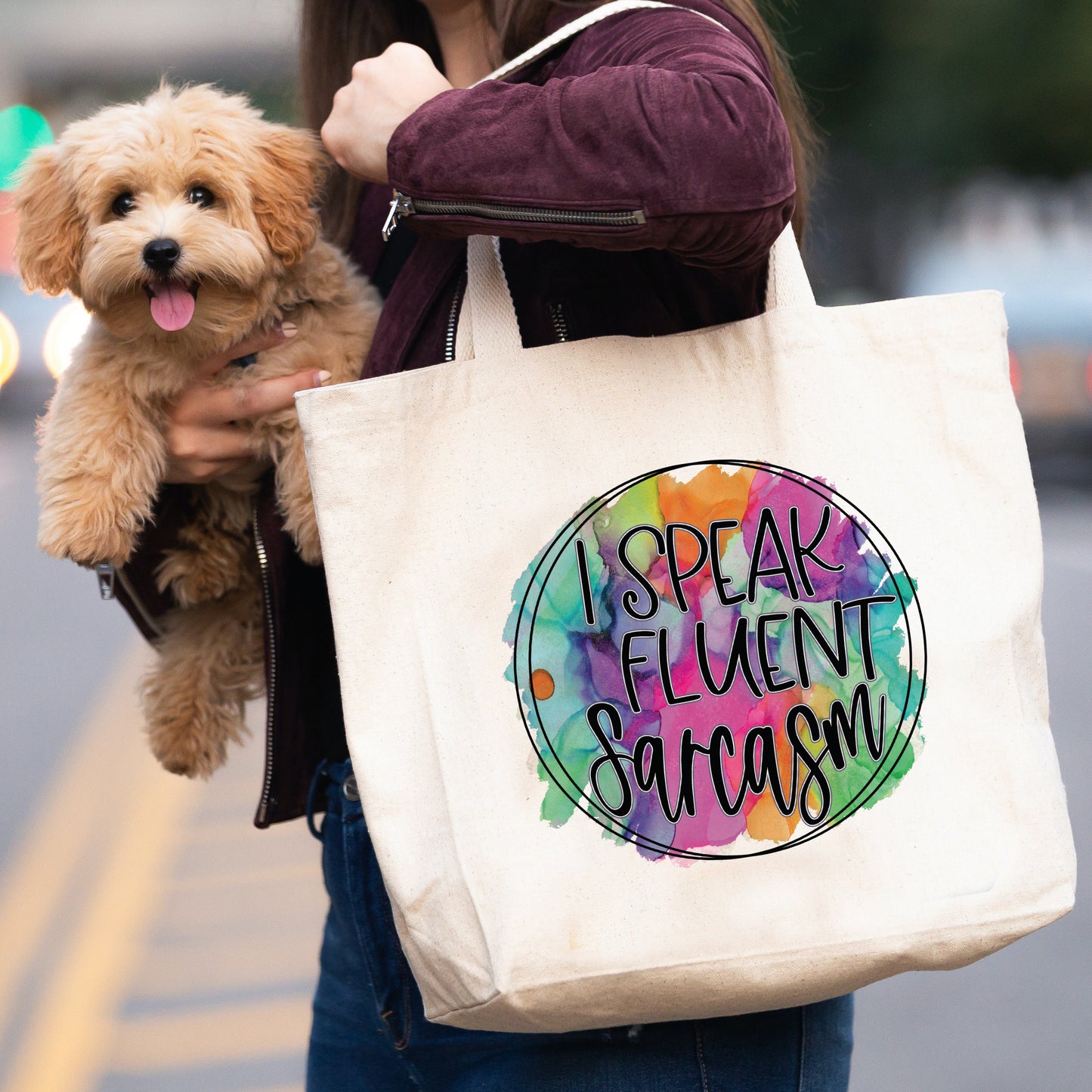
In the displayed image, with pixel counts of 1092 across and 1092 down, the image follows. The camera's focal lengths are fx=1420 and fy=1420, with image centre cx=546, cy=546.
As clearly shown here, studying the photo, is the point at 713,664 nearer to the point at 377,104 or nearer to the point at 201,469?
the point at 377,104

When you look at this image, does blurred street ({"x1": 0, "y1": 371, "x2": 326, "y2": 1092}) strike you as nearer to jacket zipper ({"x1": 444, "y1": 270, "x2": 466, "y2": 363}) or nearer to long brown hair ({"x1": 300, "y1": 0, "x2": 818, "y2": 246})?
long brown hair ({"x1": 300, "y1": 0, "x2": 818, "y2": 246})

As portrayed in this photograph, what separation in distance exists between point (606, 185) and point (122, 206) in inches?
39.2

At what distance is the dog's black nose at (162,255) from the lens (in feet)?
6.30

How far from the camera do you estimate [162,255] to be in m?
1.92

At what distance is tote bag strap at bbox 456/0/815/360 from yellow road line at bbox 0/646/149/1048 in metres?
3.05

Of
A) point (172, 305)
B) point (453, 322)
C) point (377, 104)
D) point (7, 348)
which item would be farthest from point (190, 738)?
point (7, 348)

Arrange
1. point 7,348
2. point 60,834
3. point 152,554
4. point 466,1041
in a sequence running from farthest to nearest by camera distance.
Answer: point 7,348
point 60,834
point 152,554
point 466,1041

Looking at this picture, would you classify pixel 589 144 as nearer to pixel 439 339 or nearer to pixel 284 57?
pixel 439 339

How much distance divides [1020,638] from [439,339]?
2.41 feet

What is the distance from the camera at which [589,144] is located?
1.33 metres

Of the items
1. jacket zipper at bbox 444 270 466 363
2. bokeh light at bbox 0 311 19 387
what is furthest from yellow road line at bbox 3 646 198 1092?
bokeh light at bbox 0 311 19 387

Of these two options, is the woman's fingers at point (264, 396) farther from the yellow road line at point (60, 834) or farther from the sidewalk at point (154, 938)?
the sidewalk at point (154, 938)

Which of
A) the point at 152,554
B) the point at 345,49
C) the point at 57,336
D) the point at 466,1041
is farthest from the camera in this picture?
the point at 57,336

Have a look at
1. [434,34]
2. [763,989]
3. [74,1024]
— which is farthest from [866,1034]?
[434,34]
